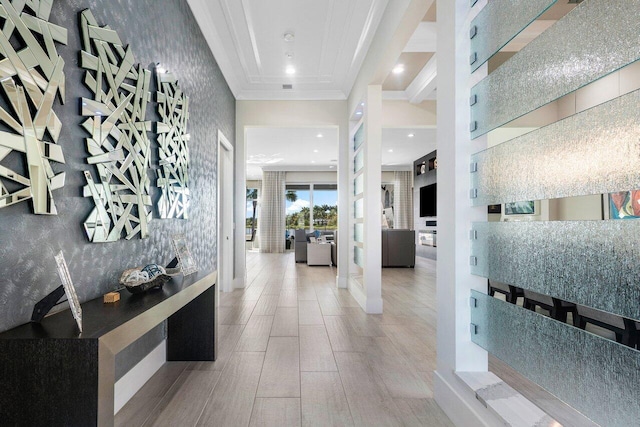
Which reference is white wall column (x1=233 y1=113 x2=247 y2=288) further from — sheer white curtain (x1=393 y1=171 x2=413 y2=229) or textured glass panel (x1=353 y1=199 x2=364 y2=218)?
sheer white curtain (x1=393 y1=171 x2=413 y2=229)

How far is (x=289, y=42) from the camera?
142 inches

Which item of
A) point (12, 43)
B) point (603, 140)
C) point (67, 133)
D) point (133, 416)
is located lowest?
point (133, 416)

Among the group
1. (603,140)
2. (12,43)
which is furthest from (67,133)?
(603,140)

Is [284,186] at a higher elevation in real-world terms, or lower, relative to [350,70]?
lower

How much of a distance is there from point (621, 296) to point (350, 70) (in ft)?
13.0

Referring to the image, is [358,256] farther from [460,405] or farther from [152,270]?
[152,270]

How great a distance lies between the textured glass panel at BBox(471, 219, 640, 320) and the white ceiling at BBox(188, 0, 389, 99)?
2.53 m

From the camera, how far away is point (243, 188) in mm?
5238

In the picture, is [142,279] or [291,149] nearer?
[142,279]

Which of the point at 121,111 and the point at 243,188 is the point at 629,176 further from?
the point at 243,188

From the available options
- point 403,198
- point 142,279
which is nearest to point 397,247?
point 403,198

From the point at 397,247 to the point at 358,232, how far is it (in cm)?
319

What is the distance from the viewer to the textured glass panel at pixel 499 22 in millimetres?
1257

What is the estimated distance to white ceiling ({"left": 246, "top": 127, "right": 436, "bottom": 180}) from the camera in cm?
711
